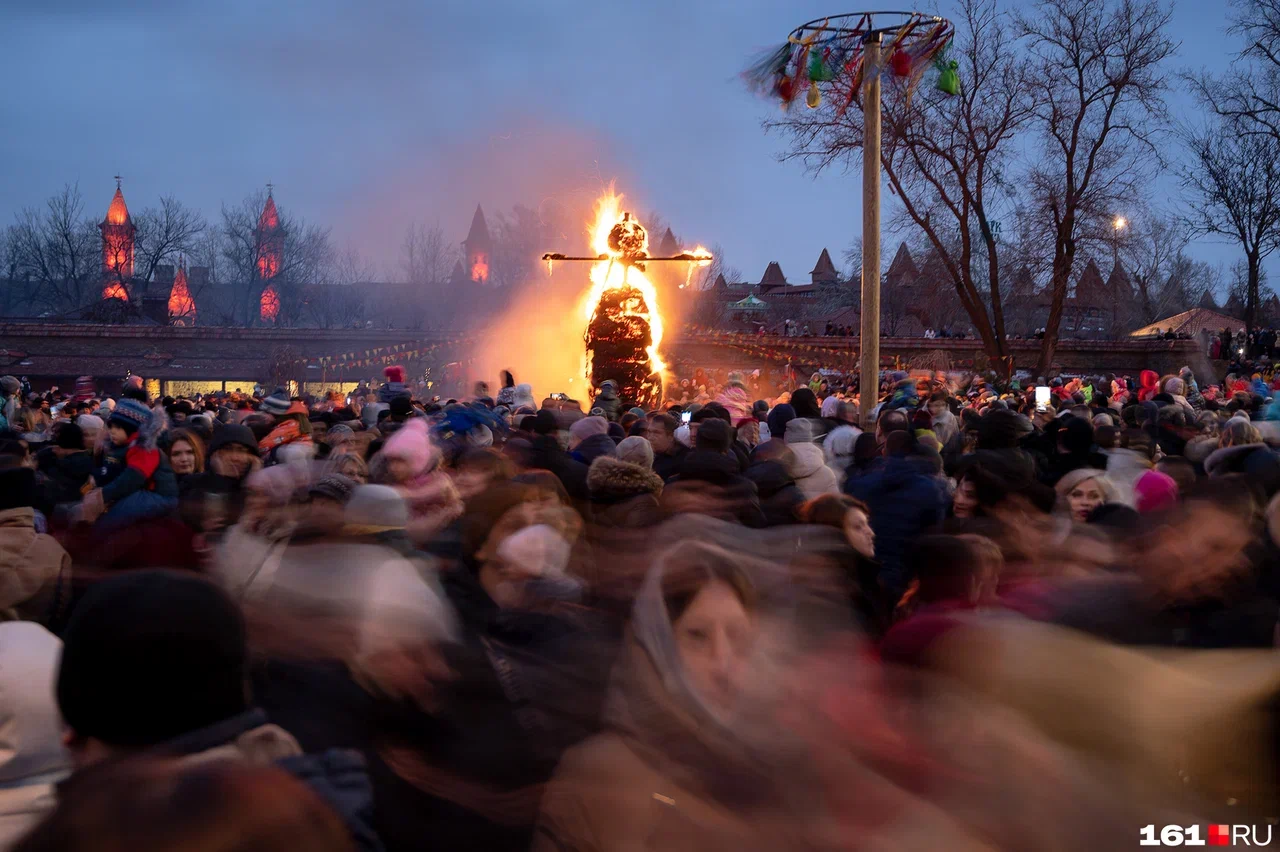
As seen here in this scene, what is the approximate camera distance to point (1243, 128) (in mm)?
30625

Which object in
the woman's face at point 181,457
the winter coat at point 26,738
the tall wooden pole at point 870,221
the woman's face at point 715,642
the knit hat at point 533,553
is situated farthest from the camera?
the tall wooden pole at point 870,221

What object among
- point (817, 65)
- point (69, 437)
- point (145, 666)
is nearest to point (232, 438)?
point (69, 437)

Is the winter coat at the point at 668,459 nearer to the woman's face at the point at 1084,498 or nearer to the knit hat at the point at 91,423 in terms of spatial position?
the woman's face at the point at 1084,498

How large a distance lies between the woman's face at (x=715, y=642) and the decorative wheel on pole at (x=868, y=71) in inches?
372

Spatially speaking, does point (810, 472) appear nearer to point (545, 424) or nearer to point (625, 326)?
point (545, 424)

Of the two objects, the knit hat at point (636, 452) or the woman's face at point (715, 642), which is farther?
the knit hat at point (636, 452)

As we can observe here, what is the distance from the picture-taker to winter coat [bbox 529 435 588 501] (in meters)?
6.62

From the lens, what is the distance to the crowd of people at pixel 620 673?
1.95 m

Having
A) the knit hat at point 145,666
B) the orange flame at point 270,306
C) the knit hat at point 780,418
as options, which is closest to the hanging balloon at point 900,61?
the knit hat at point 780,418

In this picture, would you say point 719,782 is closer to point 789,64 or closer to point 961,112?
point 789,64

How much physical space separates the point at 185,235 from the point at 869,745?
253 ft

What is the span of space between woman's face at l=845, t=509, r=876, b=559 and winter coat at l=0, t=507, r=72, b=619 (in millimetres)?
3189

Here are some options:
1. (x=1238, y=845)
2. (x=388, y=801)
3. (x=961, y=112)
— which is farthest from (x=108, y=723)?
(x=961, y=112)

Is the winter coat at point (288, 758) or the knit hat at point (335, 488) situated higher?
the knit hat at point (335, 488)
